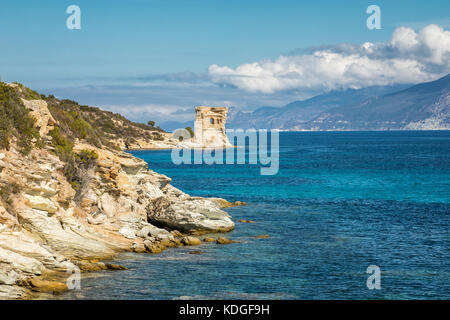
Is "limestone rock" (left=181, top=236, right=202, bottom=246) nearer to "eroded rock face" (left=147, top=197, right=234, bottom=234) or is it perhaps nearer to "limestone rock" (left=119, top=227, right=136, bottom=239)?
"limestone rock" (left=119, top=227, right=136, bottom=239)

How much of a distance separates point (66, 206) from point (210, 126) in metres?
124

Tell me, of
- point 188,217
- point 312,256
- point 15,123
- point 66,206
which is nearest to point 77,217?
point 66,206

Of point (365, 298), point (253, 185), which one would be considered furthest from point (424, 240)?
point (253, 185)

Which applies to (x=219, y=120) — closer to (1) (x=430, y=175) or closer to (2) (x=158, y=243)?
(1) (x=430, y=175)

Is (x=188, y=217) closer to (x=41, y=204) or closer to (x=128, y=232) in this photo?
(x=128, y=232)

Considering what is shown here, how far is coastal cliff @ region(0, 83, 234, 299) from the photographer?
75.2ft

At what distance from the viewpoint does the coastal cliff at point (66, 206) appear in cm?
2291

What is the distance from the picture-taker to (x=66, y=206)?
29406mm

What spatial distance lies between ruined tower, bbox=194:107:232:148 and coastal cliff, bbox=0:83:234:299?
106 metres

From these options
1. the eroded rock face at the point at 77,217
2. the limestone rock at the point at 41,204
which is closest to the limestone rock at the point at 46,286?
the eroded rock face at the point at 77,217

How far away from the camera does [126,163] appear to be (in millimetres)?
40562

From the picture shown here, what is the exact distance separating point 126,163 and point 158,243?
12.1 metres

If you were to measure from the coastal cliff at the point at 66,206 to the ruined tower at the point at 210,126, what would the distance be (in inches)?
4168

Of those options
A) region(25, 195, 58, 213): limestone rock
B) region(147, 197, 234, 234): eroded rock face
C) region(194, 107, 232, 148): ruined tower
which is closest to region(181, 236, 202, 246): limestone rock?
region(147, 197, 234, 234): eroded rock face
